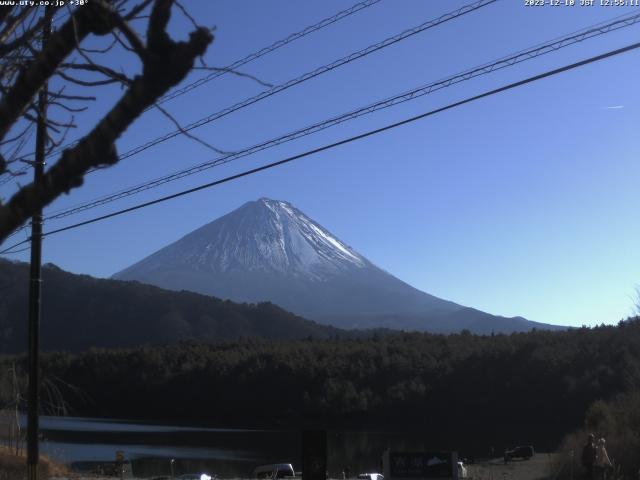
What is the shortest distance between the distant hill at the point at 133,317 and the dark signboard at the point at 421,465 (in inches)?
4490

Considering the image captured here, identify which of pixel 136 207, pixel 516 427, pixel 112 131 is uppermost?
pixel 136 207

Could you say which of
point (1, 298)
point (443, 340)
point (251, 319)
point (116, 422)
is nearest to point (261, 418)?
point (116, 422)

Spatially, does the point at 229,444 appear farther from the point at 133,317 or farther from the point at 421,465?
the point at 133,317

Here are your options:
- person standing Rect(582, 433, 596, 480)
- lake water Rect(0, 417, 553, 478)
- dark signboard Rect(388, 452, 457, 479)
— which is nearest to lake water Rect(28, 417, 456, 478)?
lake water Rect(0, 417, 553, 478)

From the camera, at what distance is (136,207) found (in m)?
13.9

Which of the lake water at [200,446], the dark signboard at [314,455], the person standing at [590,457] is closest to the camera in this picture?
the dark signboard at [314,455]

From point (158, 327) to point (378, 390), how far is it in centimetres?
6906

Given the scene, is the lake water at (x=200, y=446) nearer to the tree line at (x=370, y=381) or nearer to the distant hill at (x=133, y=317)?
the tree line at (x=370, y=381)

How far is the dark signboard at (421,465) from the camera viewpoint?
13.7 m

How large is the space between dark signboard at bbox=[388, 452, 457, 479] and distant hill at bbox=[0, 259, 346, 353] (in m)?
114

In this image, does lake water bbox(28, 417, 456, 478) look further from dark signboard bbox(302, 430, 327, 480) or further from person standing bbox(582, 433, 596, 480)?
dark signboard bbox(302, 430, 327, 480)

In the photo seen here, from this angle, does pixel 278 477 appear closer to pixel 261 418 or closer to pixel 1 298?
pixel 261 418

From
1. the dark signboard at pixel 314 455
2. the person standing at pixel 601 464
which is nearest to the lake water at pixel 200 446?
the person standing at pixel 601 464

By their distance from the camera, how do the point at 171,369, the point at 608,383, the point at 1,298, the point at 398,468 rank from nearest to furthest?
1. the point at 398,468
2. the point at 608,383
3. the point at 171,369
4. the point at 1,298
